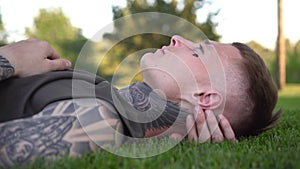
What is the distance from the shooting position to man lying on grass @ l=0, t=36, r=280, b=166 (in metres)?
1.98

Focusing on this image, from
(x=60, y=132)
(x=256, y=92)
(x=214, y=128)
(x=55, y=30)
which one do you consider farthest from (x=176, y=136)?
(x=55, y=30)

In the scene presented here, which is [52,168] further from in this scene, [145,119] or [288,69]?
[288,69]

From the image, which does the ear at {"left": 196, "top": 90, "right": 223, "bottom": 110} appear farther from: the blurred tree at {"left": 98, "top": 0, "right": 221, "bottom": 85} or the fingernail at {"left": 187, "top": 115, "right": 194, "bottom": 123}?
the blurred tree at {"left": 98, "top": 0, "right": 221, "bottom": 85}

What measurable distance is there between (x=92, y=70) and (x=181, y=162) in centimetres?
112

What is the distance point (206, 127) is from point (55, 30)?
108 feet

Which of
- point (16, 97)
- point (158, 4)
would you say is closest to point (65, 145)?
point (16, 97)

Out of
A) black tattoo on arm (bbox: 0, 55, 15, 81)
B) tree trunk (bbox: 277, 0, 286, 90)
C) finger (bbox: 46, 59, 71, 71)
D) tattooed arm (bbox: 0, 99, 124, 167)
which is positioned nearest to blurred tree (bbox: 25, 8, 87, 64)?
tree trunk (bbox: 277, 0, 286, 90)

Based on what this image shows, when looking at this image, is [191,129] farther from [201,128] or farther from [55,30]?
[55,30]

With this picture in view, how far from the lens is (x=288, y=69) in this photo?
106ft

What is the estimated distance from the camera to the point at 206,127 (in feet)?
8.29

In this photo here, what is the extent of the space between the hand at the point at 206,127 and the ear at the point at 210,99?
0.04 metres

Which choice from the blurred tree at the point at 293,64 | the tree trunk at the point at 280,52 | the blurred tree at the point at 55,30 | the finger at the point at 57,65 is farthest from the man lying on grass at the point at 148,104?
the blurred tree at the point at 293,64

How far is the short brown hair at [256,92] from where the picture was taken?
2684 mm

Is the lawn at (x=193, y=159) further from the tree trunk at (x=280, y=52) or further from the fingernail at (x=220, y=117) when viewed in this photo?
the tree trunk at (x=280, y=52)
